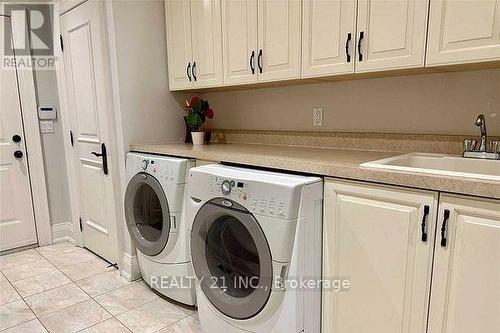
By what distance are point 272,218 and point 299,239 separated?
0.14m

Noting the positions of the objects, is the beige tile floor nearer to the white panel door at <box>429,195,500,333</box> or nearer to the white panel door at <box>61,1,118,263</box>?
the white panel door at <box>61,1,118,263</box>

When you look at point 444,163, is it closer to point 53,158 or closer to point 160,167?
point 160,167

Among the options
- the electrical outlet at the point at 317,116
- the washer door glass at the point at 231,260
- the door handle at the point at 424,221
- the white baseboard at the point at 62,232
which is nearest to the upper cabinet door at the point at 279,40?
the electrical outlet at the point at 317,116

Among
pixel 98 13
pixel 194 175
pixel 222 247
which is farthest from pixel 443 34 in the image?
pixel 98 13

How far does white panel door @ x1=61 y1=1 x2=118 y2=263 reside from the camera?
2328mm

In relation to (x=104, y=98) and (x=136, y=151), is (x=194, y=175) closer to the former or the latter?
(x=136, y=151)

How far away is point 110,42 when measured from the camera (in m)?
2.26

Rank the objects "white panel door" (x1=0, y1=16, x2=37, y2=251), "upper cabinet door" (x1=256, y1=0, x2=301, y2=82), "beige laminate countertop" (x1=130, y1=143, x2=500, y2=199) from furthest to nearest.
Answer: "white panel door" (x1=0, y1=16, x2=37, y2=251) < "upper cabinet door" (x1=256, y1=0, x2=301, y2=82) < "beige laminate countertop" (x1=130, y1=143, x2=500, y2=199)

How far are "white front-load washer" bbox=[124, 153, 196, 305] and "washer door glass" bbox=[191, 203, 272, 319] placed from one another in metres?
0.35

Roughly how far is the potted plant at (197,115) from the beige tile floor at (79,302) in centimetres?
115

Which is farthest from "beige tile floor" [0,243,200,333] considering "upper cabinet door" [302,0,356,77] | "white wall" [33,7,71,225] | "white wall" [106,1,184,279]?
"upper cabinet door" [302,0,356,77]

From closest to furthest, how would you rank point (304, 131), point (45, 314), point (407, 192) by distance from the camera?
point (407, 192) < point (45, 314) < point (304, 131)

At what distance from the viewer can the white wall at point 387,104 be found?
155 centimetres

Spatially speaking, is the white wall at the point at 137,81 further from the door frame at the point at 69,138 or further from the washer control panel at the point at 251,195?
the washer control panel at the point at 251,195
